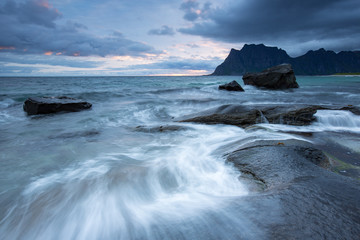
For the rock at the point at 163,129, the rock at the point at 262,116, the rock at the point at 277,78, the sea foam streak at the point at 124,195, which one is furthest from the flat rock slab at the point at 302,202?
→ the rock at the point at 277,78

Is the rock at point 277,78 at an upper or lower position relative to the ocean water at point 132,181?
upper

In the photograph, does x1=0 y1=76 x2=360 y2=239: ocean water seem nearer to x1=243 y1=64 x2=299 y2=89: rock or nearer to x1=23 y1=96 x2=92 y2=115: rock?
x1=23 y1=96 x2=92 y2=115: rock

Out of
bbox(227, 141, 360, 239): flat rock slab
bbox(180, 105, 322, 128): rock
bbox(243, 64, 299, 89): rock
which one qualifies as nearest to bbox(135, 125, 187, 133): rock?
bbox(180, 105, 322, 128): rock

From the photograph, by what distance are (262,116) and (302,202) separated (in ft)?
17.2

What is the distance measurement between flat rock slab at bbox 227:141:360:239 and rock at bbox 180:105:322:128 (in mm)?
3880

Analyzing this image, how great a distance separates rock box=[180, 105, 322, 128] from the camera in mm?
6457

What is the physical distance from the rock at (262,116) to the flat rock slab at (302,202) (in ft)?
12.7

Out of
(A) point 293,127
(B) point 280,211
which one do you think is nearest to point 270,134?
(A) point 293,127

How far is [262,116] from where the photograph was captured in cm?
663

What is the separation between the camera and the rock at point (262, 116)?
21.2 feet

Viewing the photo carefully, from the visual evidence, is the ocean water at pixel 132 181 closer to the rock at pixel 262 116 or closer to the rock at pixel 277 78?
the rock at pixel 262 116

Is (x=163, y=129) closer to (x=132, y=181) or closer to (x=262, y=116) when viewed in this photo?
(x=132, y=181)

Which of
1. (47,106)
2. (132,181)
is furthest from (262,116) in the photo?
(47,106)

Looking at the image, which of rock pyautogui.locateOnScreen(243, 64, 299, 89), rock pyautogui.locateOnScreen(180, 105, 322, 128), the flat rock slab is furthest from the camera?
rock pyautogui.locateOnScreen(243, 64, 299, 89)
